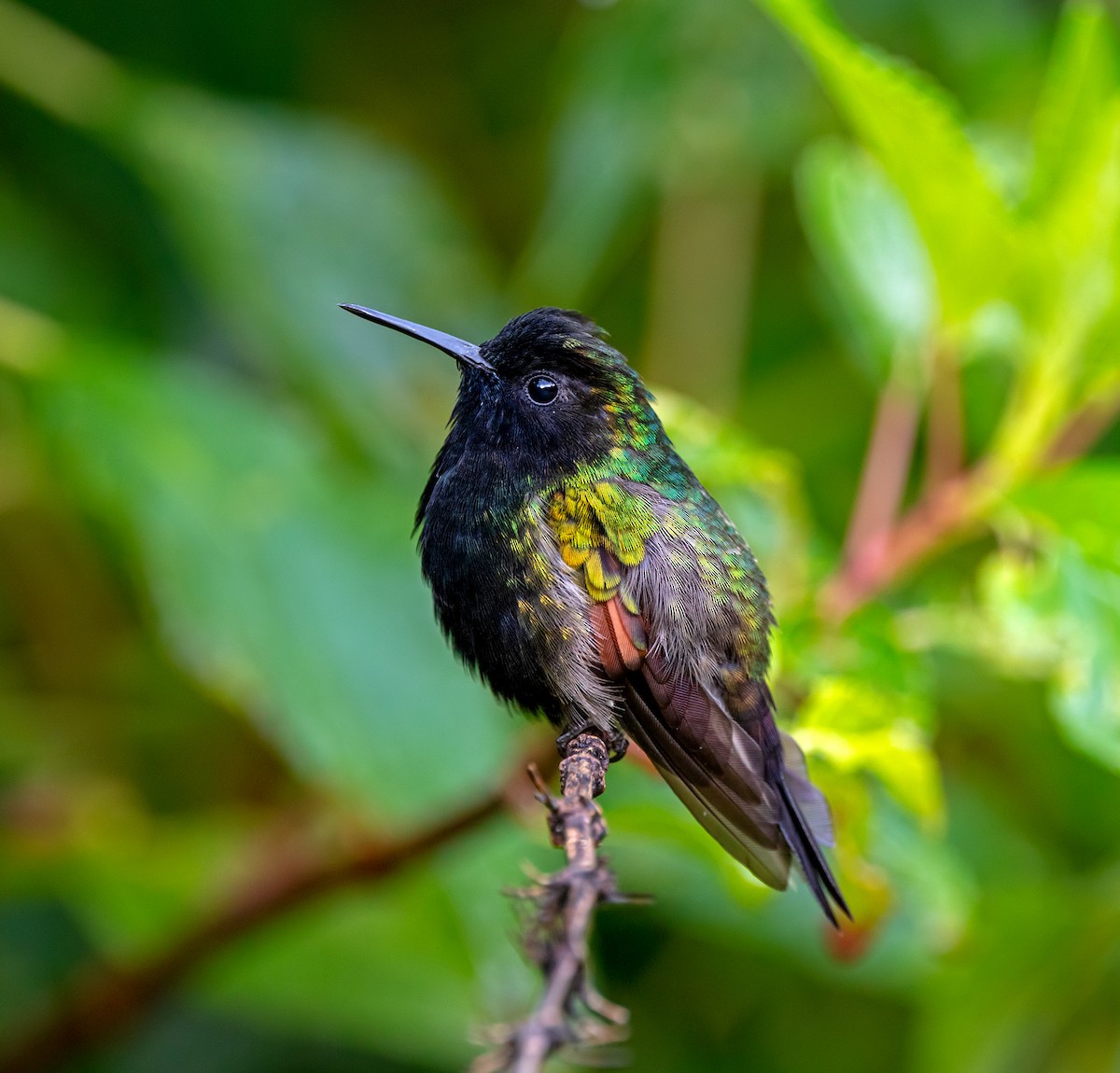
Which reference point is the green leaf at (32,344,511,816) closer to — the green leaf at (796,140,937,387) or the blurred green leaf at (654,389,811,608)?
the blurred green leaf at (654,389,811,608)

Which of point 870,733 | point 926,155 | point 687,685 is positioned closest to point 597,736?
point 687,685

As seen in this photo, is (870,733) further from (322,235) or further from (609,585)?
(322,235)

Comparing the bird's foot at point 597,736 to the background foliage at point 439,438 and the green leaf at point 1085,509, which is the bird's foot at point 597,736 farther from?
Answer: the green leaf at point 1085,509

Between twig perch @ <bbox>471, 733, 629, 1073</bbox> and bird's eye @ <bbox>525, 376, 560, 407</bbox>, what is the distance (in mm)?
885

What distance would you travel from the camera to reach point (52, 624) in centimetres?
369

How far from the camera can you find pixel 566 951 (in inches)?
31.6

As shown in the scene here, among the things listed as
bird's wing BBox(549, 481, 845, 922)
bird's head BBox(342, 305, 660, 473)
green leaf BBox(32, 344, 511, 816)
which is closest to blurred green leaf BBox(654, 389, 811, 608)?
bird's head BBox(342, 305, 660, 473)

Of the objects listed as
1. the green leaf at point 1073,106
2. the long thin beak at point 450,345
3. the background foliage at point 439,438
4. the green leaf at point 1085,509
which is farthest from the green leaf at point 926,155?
the long thin beak at point 450,345

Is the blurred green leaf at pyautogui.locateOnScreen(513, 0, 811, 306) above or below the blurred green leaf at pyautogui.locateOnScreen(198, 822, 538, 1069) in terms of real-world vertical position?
above

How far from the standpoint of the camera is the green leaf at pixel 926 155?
1838mm

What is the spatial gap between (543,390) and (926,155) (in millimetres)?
644

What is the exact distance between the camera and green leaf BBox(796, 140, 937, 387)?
7.98 feet

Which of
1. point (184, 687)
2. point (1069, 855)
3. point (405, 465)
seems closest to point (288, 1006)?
point (184, 687)

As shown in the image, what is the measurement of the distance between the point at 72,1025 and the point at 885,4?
317 cm
